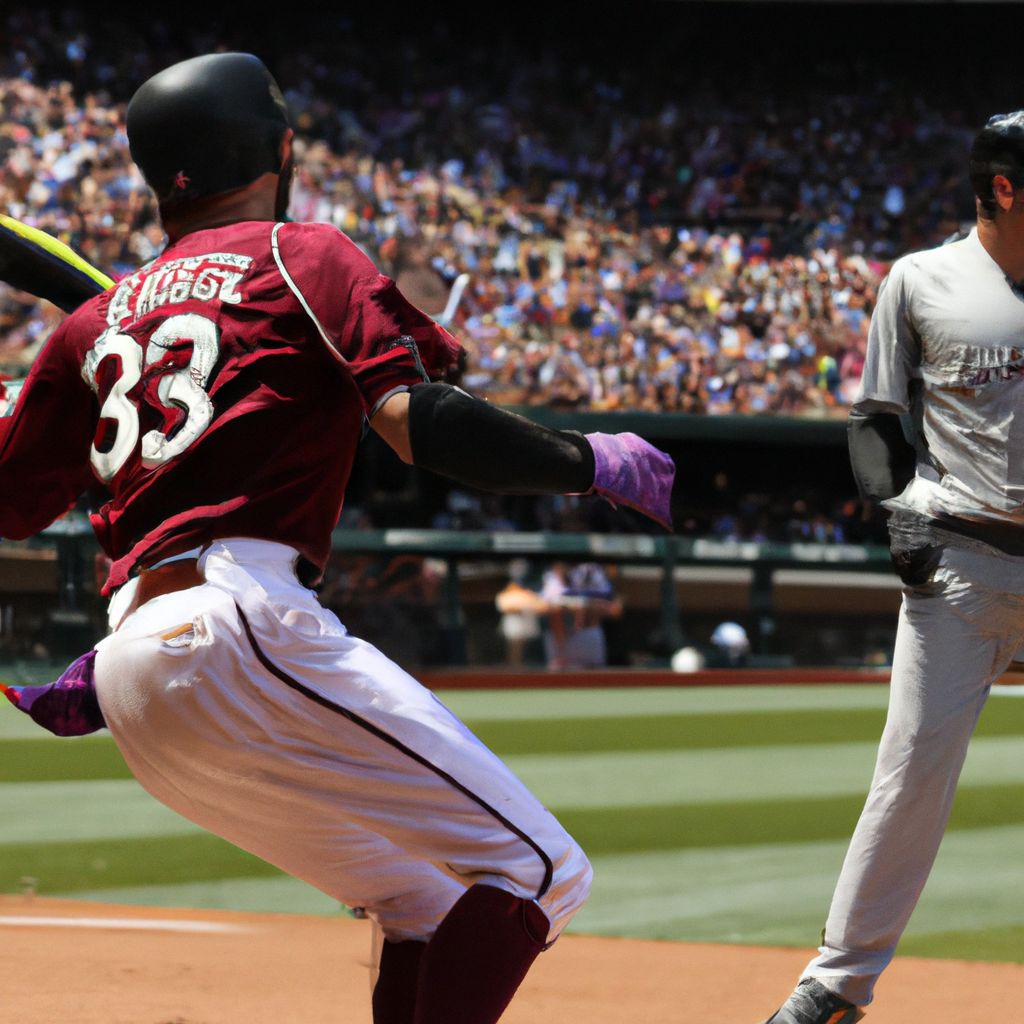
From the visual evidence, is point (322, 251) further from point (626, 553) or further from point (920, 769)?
point (626, 553)

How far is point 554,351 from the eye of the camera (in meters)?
13.7

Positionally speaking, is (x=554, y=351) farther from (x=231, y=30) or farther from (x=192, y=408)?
(x=192, y=408)

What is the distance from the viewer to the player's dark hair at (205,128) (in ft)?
6.41

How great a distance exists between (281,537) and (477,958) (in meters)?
0.65

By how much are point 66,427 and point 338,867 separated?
0.81 meters

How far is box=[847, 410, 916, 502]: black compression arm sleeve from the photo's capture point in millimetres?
2873

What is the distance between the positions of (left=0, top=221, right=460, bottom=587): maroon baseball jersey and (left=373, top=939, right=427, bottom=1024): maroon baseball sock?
25.3 inches

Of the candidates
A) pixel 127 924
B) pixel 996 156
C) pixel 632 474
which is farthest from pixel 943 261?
pixel 127 924

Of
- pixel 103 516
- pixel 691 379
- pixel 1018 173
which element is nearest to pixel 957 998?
pixel 1018 173

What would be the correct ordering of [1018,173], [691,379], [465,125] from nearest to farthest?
1. [1018,173]
2. [691,379]
3. [465,125]

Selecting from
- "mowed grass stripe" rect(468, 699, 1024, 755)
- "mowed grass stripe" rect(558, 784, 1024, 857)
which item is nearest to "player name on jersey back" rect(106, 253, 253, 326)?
"mowed grass stripe" rect(558, 784, 1024, 857)

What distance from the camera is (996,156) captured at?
2.78 meters

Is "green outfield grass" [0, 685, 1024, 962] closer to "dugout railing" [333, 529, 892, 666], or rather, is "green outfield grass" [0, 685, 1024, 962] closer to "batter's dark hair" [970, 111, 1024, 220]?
"dugout railing" [333, 529, 892, 666]

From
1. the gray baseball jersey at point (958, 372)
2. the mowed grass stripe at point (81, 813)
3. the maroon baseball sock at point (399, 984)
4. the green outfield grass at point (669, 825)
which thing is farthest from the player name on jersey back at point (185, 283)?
the mowed grass stripe at point (81, 813)
